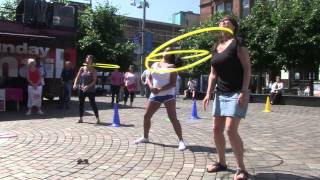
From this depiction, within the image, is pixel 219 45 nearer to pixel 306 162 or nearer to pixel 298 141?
pixel 306 162

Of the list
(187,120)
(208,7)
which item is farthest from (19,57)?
(208,7)

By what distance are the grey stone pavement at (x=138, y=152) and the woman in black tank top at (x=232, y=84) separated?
557mm

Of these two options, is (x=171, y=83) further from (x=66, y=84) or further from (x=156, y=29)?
(x=156, y=29)

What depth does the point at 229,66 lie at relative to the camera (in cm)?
647

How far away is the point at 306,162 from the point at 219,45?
2.46 meters

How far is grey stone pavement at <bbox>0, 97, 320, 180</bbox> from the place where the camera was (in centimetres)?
694

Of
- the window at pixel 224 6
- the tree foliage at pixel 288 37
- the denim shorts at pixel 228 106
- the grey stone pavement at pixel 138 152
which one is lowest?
the grey stone pavement at pixel 138 152

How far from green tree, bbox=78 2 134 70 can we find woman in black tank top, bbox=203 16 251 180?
33.8 metres

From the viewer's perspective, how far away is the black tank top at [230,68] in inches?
253

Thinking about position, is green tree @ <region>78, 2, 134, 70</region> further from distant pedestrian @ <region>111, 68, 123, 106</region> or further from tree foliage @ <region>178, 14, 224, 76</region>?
distant pedestrian @ <region>111, 68, 123, 106</region>

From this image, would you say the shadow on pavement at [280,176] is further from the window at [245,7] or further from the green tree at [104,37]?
the window at [245,7]

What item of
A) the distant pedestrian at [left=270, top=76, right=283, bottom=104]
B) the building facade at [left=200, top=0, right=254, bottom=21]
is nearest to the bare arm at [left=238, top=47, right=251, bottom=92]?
the distant pedestrian at [left=270, top=76, right=283, bottom=104]

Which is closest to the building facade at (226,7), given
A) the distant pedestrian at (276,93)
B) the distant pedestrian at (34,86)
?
the distant pedestrian at (276,93)

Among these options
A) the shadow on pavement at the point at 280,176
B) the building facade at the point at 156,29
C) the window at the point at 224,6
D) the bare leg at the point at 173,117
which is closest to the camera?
the shadow on pavement at the point at 280,176
